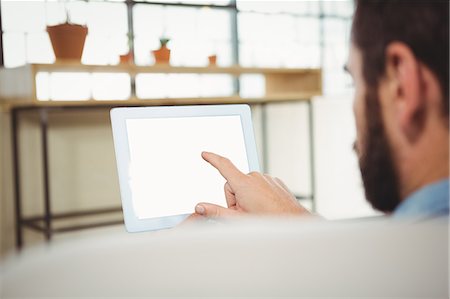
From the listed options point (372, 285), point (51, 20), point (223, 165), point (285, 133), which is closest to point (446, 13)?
point (372, 285)

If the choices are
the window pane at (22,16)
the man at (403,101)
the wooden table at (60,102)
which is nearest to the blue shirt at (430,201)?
the man at (403,101)

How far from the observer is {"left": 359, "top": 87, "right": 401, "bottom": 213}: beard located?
30 cm

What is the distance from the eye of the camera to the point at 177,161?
Result: 72 centimetres

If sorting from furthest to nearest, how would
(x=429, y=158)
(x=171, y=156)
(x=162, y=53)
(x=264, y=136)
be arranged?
1. (x=264, y=136)
2. (x=162, y=53)
3. (x=171, y=156)
4. (x=429, y=158)

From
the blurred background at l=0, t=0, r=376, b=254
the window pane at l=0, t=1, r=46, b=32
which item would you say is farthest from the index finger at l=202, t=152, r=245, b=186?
the window pane at l=0, t=1, r=46, b=32

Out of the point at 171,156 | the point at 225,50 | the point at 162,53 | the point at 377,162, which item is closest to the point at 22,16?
the point at 162,53

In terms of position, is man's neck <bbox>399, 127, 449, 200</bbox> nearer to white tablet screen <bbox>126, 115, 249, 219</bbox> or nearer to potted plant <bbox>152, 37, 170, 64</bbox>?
white tablet screen <bbox>126, 115, 249, 219</bbox>

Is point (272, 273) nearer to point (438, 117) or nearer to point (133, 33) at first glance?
point (438, 117)

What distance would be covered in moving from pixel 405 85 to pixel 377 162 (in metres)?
0.05

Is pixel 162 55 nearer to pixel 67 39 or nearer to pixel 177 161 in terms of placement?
pixel 67 39

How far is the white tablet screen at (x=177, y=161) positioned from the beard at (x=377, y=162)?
1.33ft

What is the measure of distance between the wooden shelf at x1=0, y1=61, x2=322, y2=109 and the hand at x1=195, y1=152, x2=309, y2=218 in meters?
1.80

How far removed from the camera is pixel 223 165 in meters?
0.65

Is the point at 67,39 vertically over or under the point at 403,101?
over
